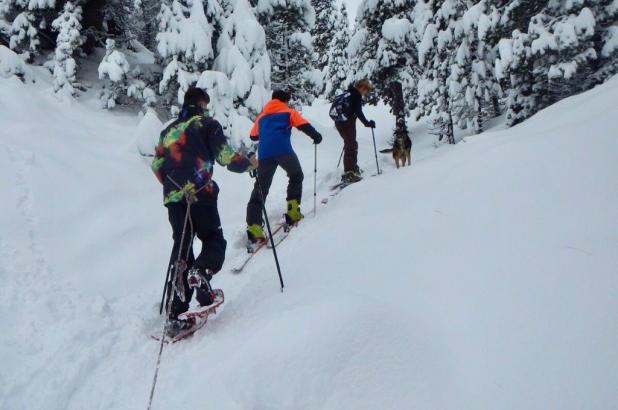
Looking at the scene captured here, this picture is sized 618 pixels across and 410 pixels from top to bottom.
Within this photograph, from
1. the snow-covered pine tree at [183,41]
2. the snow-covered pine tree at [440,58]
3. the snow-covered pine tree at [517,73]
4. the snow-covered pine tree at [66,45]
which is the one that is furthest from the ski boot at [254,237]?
the snow-covered pine tree at [440,58]

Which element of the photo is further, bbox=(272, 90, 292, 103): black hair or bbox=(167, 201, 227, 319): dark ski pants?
bbox=(272, 90, 292, 103): black hair

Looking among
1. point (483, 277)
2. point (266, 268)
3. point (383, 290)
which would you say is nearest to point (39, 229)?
point (266, 268)

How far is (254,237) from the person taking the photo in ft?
20.2

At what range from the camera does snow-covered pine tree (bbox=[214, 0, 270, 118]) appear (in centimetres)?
1034

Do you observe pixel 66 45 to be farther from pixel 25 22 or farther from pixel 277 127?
pixel 277 127

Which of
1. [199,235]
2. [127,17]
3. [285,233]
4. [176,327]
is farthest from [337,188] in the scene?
[127,17]

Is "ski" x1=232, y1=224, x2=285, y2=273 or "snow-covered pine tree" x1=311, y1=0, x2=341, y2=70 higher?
"snow-covered pine tree" x1=311, y1=0, x2=341, y2=70

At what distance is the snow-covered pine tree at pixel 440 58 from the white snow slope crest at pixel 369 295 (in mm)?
7629

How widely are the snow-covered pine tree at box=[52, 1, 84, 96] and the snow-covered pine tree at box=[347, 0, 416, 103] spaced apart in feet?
31.0

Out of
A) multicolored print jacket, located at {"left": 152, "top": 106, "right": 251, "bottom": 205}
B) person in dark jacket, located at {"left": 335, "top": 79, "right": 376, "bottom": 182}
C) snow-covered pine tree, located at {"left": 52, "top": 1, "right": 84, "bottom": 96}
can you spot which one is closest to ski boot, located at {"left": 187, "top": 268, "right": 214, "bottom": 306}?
multicolored print jacket, located at {"left": 152, "top": 106, "right": 251, "bottom": 205}

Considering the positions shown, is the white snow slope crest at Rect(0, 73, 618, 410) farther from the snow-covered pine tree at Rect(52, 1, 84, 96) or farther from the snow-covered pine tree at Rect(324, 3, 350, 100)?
the snow-covered pine tree at Rect(324, 3, 350, 100)

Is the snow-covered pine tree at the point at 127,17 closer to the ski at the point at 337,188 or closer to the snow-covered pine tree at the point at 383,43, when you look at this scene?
the ski at the point at 337,188

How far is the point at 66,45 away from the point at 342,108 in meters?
6.92

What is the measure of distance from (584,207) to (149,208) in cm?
626
